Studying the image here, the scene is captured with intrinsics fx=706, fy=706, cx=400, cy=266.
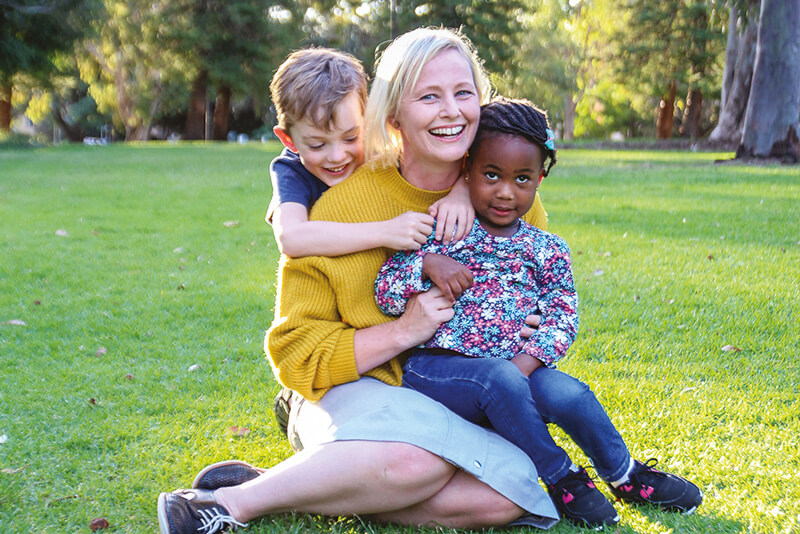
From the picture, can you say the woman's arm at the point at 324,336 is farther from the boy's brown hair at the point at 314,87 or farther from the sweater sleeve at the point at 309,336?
the boy's brown hair at the point at 314,87

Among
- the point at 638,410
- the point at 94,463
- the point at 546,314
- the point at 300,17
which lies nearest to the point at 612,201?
the point at 638,410

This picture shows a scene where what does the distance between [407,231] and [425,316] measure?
319 millimetres

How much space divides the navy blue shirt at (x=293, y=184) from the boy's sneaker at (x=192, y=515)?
1120 millimetres

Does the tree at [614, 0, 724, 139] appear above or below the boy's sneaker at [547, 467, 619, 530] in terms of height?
above

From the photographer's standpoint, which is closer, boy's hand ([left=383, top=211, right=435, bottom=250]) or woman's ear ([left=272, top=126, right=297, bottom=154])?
boy's hand ([left=383, top=211, right=435, bottom=250])

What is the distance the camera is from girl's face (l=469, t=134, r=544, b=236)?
265 centimetres

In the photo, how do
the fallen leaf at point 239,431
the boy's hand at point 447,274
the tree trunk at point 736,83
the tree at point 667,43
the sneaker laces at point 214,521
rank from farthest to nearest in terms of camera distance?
the tree at point 667,43
the tree trunk at point 736,83
the fallen leaf at point 239,431
the boy's hand at point 447,274
the sneaker laces at point 214,521

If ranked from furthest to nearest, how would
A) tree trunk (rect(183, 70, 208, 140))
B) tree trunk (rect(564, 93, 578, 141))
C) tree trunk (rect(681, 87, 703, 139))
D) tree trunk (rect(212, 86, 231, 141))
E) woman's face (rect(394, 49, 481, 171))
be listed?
tree trunk (rect(564, 93, 578, 141)) < tree trunk (rect(183, 70, 208, 140)) < tree trunk (rect(212, 86, 231, 141)) < tree trunk (rect(681, 87, 703, 139)) < woman's face (rect(394, 49, 481, 171))

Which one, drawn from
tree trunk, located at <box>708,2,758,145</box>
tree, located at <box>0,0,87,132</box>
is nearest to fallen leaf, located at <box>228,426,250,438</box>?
tree trunk, located at <box>708,2,758,145</box>

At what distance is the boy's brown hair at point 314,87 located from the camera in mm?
2768

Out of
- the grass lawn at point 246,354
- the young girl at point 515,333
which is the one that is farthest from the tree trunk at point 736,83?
the young girl at point 515,333

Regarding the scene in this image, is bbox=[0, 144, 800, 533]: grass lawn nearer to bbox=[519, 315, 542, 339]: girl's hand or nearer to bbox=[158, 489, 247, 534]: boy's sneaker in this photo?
bbox=[158, 489, 247, 534]: boy's sneaker

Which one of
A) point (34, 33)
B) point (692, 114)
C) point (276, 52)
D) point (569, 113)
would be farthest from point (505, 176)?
point (569, 113)

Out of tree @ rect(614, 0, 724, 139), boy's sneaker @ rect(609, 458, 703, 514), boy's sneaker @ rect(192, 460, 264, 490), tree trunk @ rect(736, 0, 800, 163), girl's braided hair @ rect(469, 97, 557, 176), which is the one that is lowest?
boy's sneaker @ rect(192, 460, 264, 490)
